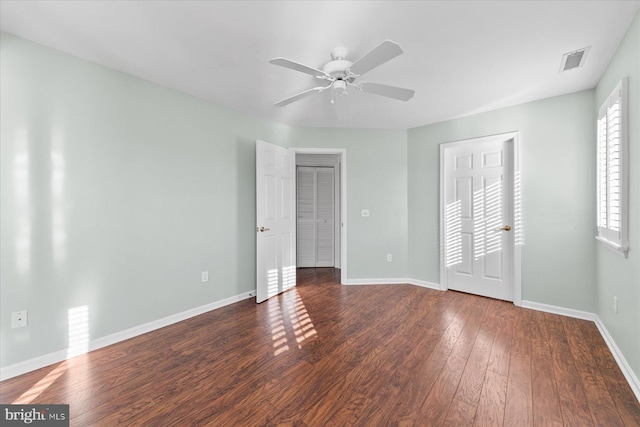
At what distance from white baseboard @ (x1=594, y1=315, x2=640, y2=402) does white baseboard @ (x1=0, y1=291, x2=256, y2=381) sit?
11.3 ft

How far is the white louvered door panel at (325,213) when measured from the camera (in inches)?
227

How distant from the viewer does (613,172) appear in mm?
2254

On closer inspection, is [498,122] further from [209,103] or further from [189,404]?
[189,404]

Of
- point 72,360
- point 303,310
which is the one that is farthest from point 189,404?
point 303,310

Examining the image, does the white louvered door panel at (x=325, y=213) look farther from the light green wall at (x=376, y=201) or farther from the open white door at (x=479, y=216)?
the open white door at (x=479, y=216)

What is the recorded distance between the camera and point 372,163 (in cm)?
439

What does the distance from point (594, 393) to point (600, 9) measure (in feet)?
7.68

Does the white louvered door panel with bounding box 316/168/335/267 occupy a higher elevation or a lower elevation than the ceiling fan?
lower

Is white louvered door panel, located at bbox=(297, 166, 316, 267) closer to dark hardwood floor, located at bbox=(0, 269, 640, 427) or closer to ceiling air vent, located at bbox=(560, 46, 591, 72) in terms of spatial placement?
dark hardwood floor, located at bbox=(0, 269, 640, 427)

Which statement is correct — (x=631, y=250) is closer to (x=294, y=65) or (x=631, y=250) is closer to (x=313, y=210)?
(x=294, y=65)

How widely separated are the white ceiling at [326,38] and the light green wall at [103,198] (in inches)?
10.7

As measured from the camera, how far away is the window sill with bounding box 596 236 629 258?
2.00 m

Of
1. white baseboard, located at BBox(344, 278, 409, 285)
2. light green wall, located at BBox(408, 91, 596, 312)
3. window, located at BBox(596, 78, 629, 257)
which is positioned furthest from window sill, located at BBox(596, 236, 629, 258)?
white baseboard, located at BBox(344, 278, 409, 285)

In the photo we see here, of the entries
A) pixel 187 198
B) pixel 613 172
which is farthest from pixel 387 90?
pixel 187 198
